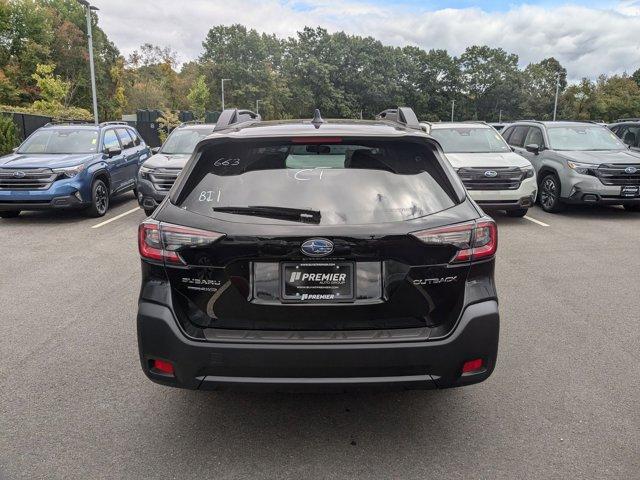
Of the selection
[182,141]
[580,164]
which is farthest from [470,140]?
[182,141]

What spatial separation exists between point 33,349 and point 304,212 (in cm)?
292

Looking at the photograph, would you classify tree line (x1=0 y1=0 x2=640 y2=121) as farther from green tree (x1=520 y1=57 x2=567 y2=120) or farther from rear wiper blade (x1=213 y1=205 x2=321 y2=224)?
rear wiper blade (x1=213 y1=205 x2=321 y2=224)

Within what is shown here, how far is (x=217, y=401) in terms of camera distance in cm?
364

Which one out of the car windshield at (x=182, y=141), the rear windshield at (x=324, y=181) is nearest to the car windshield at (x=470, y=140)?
the car windshield at (x=182, y=141)

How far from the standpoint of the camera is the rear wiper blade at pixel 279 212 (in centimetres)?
278

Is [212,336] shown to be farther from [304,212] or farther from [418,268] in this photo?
[418,268]

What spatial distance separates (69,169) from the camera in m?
10.4

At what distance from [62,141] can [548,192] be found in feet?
33.1

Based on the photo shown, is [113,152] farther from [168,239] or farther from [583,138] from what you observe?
[583,138]

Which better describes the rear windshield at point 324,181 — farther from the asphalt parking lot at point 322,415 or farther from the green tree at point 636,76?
the green tree at point 636,76

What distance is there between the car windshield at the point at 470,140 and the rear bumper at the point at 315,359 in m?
8.89

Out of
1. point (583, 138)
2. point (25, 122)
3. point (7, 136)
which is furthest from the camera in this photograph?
point (25, 122)

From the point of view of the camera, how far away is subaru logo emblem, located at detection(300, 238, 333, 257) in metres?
2.70

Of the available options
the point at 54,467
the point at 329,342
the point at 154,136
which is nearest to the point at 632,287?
the point at 329,342
